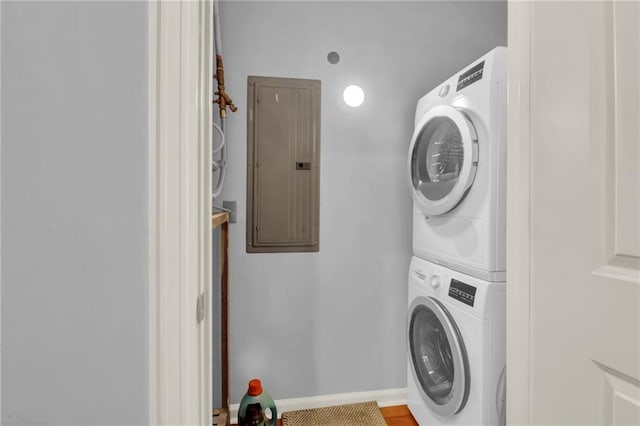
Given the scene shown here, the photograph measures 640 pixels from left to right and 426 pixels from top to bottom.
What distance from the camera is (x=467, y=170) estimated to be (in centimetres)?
128

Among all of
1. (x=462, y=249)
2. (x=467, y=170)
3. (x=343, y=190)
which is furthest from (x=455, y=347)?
(x=343, y=190)

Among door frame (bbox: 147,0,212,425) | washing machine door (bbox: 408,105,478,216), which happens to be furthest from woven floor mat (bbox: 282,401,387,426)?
door frame (bbox: 147,0,212,425)

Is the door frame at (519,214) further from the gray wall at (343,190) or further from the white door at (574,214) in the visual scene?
the gray wall at (343,190)

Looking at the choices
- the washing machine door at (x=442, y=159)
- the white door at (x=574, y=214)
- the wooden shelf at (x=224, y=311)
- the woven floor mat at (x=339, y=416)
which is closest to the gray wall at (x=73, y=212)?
the white door at (x=574, y=214)

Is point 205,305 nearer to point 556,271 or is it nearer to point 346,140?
point 556,271

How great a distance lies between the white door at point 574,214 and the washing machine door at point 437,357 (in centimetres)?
54

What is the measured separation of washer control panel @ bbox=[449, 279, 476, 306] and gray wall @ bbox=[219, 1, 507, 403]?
0.57 meters

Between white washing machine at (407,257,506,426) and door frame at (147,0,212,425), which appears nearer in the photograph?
door frame at (147,0,212,425)

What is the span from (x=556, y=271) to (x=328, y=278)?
1.32 meters

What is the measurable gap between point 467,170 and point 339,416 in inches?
56.1

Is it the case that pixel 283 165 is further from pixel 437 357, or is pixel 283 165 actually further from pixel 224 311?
pixel 437 357

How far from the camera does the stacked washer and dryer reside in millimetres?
1222

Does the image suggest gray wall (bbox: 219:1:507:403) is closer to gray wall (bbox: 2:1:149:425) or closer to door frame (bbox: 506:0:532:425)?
door frame (bbox: 506:0:532:425)

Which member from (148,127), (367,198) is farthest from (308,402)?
(148,127)
